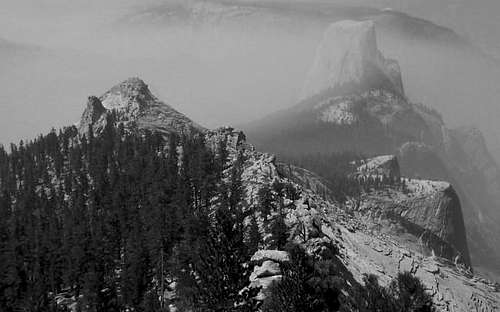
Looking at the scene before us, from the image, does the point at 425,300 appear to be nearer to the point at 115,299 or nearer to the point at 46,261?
the point at 115,299

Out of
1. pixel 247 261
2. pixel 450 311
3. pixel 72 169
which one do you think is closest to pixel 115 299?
pixel 247 261

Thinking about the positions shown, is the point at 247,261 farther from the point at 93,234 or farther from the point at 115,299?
the point at 93,234

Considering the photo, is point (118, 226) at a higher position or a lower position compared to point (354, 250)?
higher

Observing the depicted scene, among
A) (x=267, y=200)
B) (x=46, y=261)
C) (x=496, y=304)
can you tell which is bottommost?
(x=496, y=304)

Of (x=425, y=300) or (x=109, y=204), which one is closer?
(x=425, y=300)

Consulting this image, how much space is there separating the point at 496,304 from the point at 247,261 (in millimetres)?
112576

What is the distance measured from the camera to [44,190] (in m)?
177

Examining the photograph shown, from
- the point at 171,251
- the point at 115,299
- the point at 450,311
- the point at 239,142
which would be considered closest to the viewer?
the point at 115,299

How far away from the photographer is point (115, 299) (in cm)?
10550

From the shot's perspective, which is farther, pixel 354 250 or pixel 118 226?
pixel 118 226

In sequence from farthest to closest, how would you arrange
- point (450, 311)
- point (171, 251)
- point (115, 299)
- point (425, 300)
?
point (450, 311)
point (171, 251)
point (115, 299)
point (425, 300)

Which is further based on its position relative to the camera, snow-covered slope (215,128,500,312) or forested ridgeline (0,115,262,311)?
snow-covered slope (215,128,500,312)

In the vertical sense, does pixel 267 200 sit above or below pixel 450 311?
above

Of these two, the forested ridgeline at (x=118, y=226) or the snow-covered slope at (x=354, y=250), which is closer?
the forested ridgeline at (x=118, y=226)
